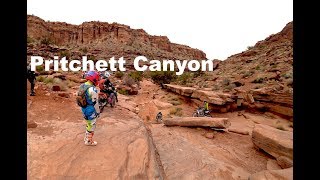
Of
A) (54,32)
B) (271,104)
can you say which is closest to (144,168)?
(271,104)

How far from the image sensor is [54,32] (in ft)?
317

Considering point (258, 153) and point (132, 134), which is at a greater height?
point (132, 134)

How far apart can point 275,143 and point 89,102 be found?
16.9 feet

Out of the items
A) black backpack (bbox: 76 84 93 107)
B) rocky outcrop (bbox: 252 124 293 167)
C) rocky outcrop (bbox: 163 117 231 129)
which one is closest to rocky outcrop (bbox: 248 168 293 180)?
rocky outcrop (bbox: 252 124 293 167)

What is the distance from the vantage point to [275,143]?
20.1 ft

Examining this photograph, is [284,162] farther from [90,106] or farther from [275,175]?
[90,106]

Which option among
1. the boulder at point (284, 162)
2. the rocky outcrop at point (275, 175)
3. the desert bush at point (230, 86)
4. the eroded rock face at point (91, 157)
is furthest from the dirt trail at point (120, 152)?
the desert bush at point (230, 86)

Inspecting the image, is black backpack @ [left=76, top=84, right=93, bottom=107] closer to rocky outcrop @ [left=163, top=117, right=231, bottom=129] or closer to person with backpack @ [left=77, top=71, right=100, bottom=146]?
person with backpack @ [left=77, top=71, right=100, bottom=146]

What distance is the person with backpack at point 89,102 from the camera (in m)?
4.49

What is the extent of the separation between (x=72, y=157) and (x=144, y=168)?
1.36 meters

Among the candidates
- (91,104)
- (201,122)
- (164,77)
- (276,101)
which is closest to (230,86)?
(276,101)

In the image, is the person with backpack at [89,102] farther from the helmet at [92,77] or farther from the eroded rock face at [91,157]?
the eroded rock face at [91,157]
